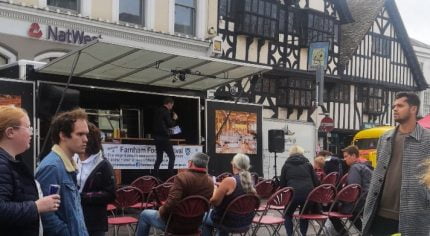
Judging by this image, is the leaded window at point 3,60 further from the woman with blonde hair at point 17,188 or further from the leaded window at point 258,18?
the woman with blonde hair at point 17,188

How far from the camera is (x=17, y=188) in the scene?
2900 millimetres

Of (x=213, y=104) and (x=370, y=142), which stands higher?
(x=213, y=104)

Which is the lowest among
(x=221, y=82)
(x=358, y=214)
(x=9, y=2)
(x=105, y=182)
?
(x=358, y=214)

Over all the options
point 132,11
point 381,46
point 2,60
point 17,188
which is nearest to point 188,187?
point 17,188

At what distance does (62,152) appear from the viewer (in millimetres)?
3539

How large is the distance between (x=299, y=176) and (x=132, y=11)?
9.48 metres

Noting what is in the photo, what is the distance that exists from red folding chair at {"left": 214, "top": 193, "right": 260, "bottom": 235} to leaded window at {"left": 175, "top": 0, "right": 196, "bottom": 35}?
11.1m

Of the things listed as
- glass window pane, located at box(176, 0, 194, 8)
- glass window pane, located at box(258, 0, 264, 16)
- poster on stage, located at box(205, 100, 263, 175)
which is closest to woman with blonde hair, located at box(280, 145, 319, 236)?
poster on stage, located at box(205, 100, 263, 175)

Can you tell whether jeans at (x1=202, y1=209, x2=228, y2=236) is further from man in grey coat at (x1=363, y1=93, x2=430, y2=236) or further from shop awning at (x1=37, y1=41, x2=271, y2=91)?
shop awning at (x1=37, y1=41, x2=271, y2=91)

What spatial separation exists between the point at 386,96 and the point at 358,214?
23.9 metres

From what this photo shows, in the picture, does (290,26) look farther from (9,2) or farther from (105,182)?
(105,182)

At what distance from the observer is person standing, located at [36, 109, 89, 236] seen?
337cm

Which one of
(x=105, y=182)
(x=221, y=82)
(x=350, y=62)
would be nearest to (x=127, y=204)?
(x=105, y=182)

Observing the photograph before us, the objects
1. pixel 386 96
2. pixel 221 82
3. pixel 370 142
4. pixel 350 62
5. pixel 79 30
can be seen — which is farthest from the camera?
pixel 386 96
